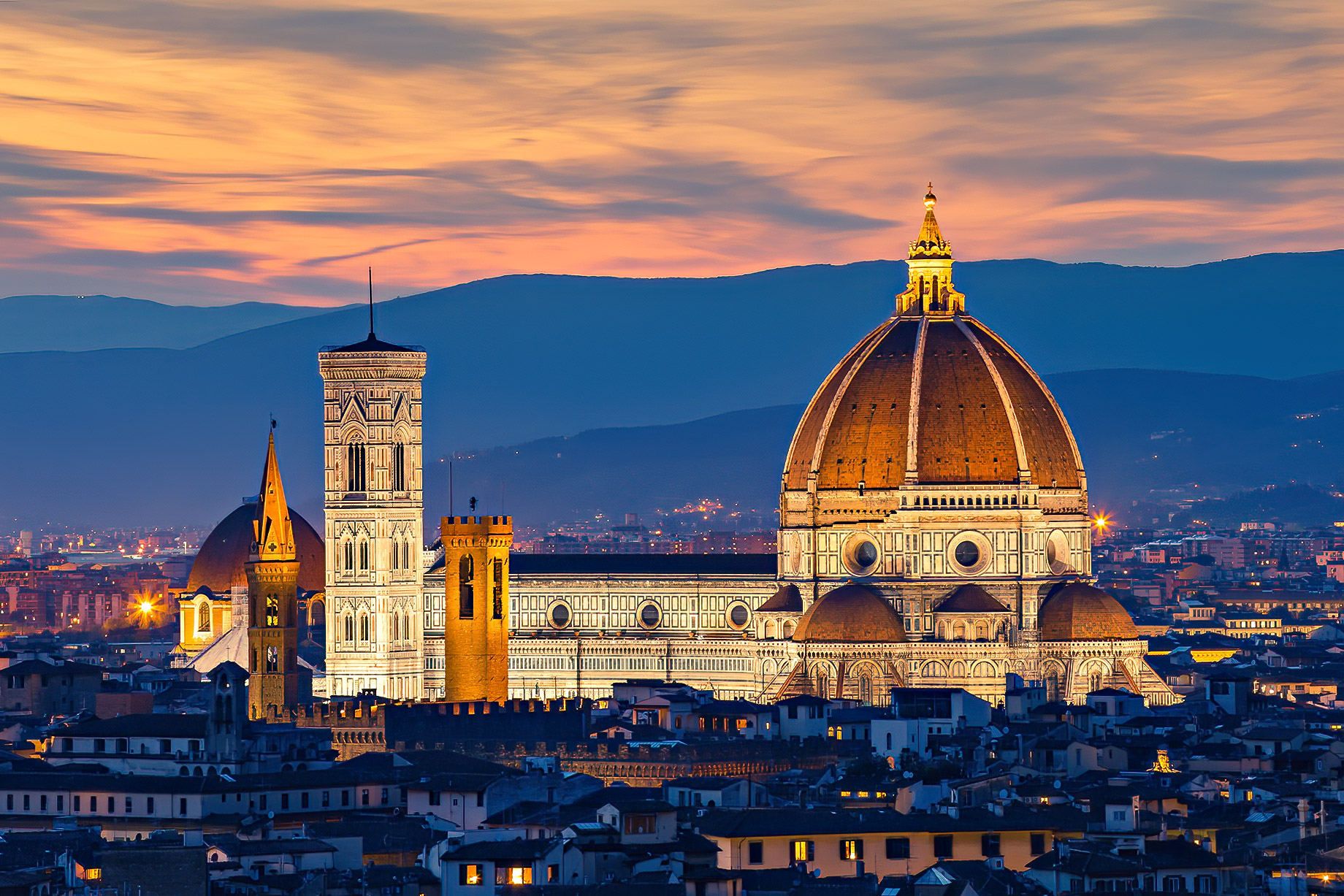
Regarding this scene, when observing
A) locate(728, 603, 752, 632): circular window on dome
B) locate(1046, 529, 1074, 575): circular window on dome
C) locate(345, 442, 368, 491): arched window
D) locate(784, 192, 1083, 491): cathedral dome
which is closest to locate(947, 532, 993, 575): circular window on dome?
locate(784, 192, 1083, 491): cathedral dome

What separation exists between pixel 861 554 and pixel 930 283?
1395 centimetres

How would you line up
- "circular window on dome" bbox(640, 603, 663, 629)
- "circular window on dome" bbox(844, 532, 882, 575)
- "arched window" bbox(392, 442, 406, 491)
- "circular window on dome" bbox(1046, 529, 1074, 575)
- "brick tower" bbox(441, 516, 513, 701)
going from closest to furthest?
"brick tower" bbox(441, 516, 513, 701)
"circular window on dome" bbox(844, 532, 882, 575)
"circular window on dome" bbox(1046, 529, 1074, 575)
"circular window on dome" bbox(640, 603, 663, 629)
"arched window" bbox(392, 442, 406, 491)

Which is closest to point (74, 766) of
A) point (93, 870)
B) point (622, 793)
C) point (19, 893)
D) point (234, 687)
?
point (234, 687)

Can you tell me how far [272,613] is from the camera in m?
144

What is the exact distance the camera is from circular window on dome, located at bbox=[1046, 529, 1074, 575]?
159 metres

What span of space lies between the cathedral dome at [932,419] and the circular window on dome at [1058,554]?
2108mm

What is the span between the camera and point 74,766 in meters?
103

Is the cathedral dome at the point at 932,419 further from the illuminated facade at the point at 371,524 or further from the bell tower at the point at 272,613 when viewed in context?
the bell tower at the point at 272,613

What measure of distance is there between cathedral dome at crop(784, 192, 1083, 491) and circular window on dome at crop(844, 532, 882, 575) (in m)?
2.15

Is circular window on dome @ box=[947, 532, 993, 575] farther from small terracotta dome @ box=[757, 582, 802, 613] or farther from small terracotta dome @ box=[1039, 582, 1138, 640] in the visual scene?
small terracotta dome @ box=[757, 582, 802, 613]

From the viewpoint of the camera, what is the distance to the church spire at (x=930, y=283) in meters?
165

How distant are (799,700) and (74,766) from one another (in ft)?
111

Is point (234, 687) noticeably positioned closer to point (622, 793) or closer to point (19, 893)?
point (622, 793)

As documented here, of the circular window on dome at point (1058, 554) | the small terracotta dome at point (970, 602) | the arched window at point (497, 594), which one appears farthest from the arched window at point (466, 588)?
the circular window on dome at point (1058, 554)
